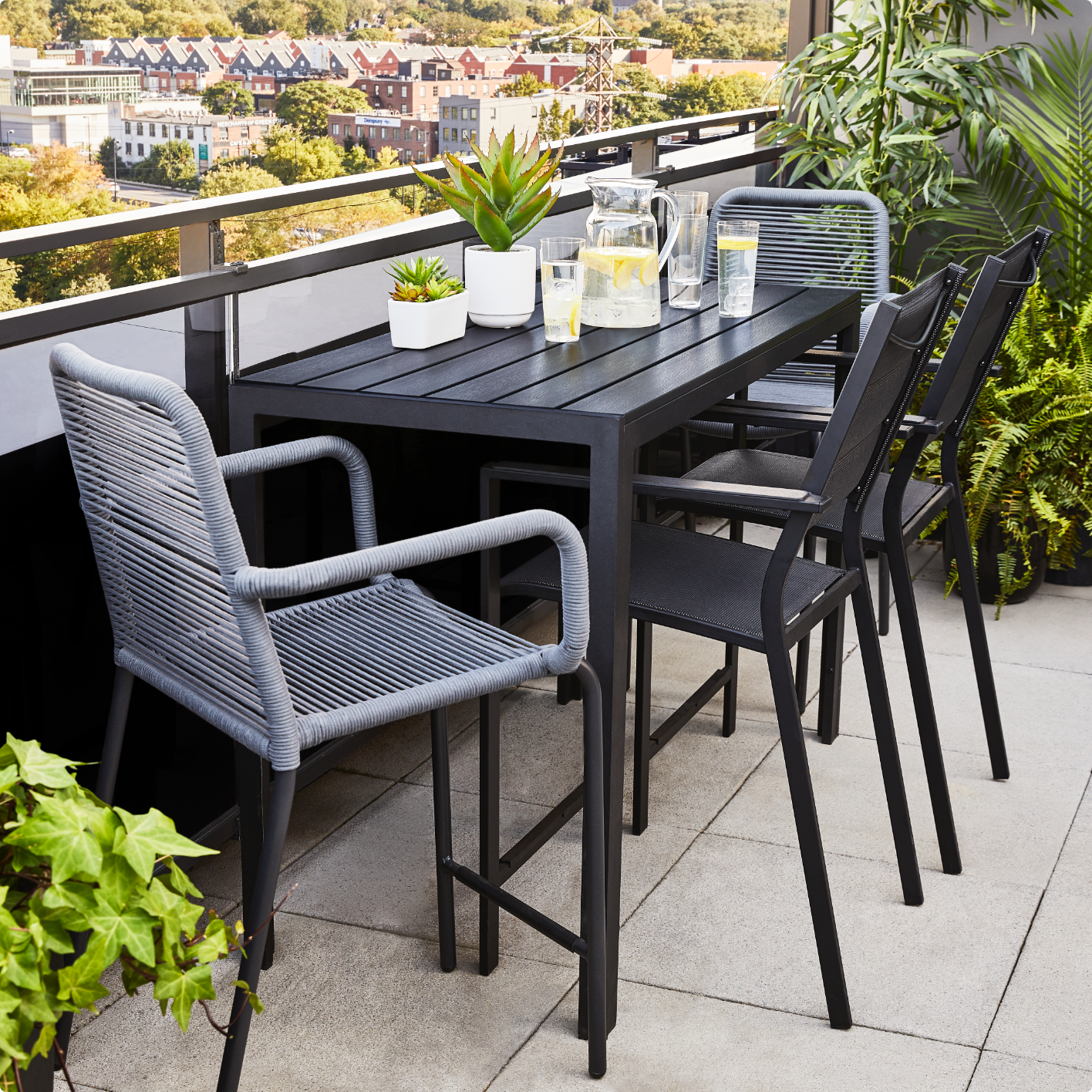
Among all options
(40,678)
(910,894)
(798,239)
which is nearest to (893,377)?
(910,894)

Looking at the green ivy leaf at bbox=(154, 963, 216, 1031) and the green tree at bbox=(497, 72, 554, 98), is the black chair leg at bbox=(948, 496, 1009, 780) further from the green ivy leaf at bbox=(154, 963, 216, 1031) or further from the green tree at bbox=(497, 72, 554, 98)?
the green tree at bbox=(497, 72, 554, 98)

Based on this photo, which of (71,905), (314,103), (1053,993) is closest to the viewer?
(71,905)

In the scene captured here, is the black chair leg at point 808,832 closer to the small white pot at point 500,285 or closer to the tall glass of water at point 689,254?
the small white pot at point 500,285

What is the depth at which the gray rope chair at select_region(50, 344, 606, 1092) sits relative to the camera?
1.36m

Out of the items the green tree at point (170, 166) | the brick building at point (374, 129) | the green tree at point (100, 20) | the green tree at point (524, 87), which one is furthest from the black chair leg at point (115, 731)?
the green tree at point (100, 20)

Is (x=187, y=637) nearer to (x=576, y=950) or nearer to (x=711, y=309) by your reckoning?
(x=576, y=950)

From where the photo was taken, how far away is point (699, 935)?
2031 mm

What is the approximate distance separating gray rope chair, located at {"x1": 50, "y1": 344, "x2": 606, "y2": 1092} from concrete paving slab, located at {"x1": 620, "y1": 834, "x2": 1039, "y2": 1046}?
1.01 ft

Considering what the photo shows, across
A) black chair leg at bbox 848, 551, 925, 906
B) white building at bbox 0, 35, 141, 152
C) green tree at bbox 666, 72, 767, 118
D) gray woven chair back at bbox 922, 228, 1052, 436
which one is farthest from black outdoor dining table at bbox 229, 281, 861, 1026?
white building at bbox 0, 35, 141, 152

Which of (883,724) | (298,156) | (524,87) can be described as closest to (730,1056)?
(883,724)

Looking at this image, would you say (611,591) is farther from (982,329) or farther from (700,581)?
(982,329)

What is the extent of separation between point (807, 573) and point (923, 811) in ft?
2.24

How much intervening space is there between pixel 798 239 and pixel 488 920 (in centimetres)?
213

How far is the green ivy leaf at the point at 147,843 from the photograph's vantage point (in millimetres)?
914
